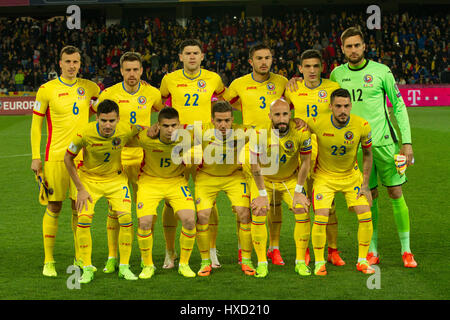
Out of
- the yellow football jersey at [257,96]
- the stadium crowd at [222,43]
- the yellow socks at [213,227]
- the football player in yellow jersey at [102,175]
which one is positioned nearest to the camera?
the football player in yellow jersey at [102,175]

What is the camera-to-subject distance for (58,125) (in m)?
6.92

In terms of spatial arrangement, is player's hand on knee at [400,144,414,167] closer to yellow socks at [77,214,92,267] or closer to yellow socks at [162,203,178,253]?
yellow socks at [162,203,178,253]

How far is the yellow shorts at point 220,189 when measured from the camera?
262 inches

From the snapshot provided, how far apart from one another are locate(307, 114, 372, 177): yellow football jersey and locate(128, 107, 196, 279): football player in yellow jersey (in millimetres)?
1313

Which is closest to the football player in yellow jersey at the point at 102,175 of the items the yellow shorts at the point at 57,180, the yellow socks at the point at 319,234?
the yellow shorts at the point at 57,180

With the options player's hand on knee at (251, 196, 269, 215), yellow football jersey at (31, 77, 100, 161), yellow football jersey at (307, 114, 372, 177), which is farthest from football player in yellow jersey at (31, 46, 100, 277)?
yellow football jersey at (307, 114, 372, 177)

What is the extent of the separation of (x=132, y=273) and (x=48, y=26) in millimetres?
27198

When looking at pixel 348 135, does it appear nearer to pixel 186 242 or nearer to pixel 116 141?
pixel 186 242

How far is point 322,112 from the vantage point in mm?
6898

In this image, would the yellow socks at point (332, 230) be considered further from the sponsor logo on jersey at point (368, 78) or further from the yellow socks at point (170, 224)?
the yellow socks at point (170, 224)

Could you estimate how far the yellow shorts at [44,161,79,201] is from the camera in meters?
6.78

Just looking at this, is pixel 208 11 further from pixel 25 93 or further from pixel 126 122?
pixel 126 122

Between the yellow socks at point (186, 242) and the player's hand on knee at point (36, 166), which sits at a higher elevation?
the player's hand on knee at point (36, 166)

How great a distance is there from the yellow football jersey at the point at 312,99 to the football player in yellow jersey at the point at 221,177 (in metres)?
0.65
